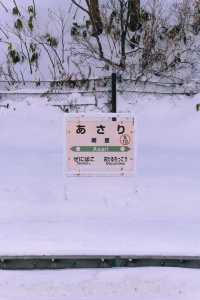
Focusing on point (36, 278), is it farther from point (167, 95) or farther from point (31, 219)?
point (167, 95)

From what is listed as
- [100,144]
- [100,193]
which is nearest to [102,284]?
[100,144]

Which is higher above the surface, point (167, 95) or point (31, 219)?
point (167, 95)

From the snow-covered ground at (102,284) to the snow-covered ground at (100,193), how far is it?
261mm

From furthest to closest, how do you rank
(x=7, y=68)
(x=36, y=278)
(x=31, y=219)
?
(x=7, y=68) < (x=31, y=219) < (x=36, y=278)

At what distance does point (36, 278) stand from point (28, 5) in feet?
24.3

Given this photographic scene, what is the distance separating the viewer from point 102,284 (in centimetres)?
423

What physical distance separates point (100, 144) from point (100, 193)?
76cm

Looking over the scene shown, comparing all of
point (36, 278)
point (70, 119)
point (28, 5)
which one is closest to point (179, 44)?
point (28, 5)

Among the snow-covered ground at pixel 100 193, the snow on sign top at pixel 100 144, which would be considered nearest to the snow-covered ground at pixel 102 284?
the snow-covered ground at pixel 100 193

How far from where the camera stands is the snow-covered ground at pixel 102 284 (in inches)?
160

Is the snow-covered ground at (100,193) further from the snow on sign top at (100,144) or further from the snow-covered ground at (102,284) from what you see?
the snow on sign top at (100,144)

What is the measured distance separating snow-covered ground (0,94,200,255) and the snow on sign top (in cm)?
48

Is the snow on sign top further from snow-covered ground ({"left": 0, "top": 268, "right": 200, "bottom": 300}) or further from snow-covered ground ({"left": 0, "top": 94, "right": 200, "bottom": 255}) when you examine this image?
snow-covered ground ({"left": 0, "top": 268, "right": 200, "bottom": 300})

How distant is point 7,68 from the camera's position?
31.4ft
